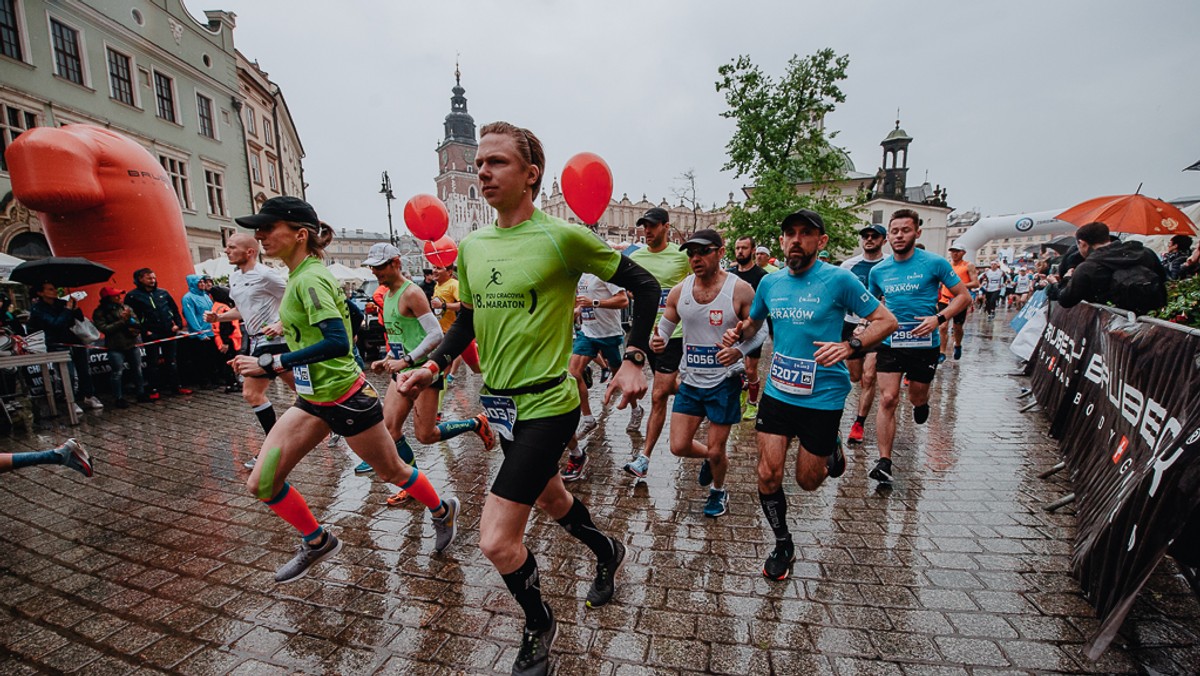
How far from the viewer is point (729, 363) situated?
3330mm

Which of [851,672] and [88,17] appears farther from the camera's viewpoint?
[88,17]

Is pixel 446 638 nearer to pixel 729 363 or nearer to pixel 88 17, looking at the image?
pixel 729 363

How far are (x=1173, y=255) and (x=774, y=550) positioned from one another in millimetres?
9404

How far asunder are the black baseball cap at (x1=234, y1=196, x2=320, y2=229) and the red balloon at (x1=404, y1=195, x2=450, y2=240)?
5.66m

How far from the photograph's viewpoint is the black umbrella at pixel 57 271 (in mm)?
7412

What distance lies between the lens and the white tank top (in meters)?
3.66

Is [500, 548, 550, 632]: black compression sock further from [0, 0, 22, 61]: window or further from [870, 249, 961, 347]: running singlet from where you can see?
[0, 0, 22, 61]: window

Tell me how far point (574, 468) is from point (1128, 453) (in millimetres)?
3908

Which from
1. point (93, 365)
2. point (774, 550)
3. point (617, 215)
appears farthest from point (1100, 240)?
point (617, 215)

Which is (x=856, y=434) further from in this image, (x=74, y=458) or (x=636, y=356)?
(x=74, y=458)

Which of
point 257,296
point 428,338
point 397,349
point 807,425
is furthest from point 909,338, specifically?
point 257,296

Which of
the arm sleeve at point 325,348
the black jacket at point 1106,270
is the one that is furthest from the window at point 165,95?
the black jacket at point 1106,270

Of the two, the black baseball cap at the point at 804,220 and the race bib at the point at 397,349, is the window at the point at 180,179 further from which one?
the black baseball cap at the point at 804,220

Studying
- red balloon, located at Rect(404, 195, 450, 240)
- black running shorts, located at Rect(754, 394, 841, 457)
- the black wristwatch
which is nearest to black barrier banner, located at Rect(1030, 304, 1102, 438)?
black running shorts, located at Rect(754, 394, 841, 457)
